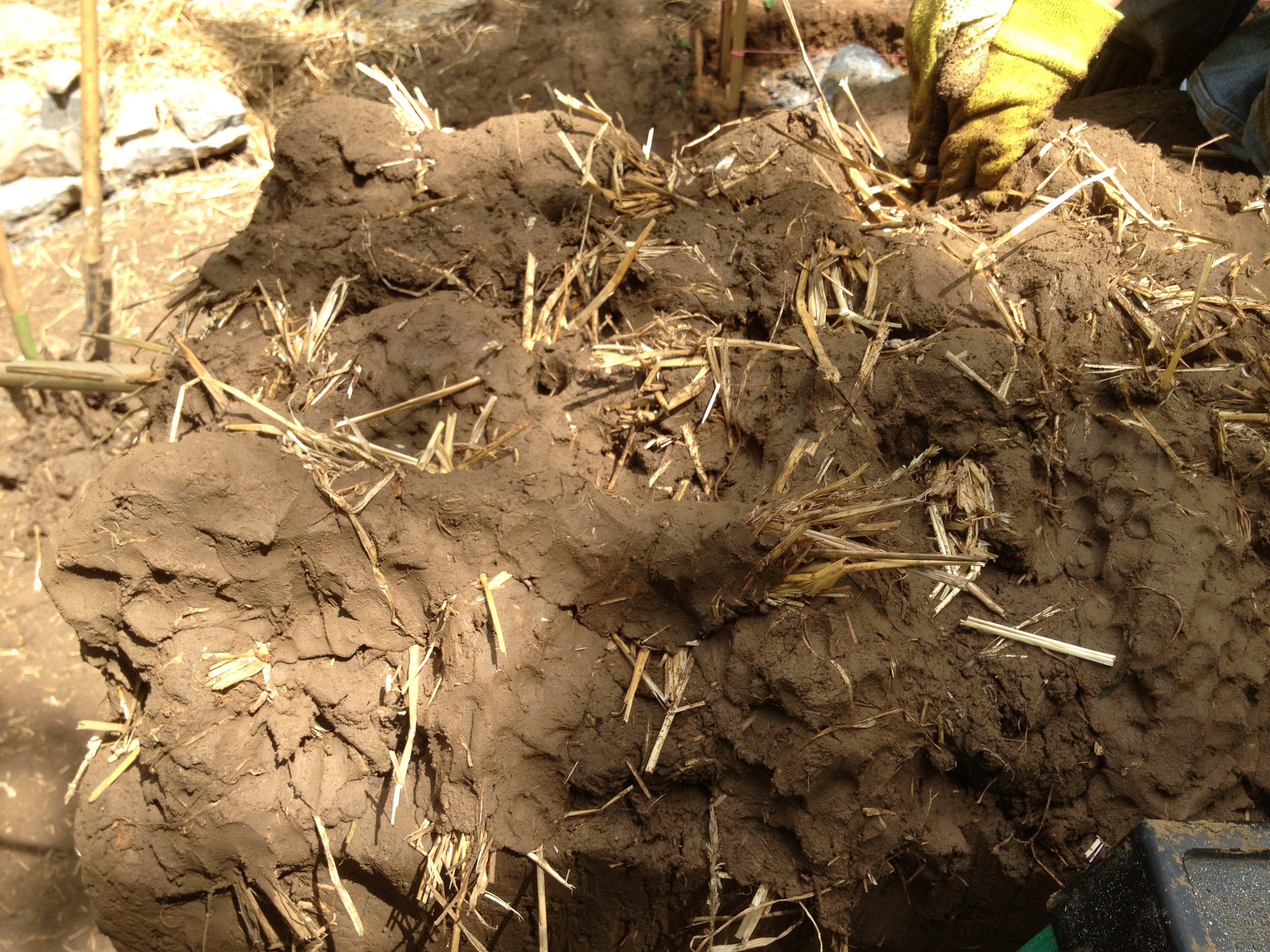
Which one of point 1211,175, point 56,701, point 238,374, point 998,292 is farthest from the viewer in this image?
point 56,701

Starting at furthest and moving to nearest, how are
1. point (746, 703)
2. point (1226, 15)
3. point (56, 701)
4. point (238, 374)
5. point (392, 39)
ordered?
1. point (392, 39)
2. point (56, 701)
3. point (1226, 15)
4. point (238, 374)
5. point (746, 703)

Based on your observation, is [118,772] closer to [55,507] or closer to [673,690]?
[673,690]

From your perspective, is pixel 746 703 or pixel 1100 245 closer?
pixel 746 703

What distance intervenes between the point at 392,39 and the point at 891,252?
4613mm

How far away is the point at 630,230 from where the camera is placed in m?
2.54

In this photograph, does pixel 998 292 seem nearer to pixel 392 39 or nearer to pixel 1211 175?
pixel 1211 175

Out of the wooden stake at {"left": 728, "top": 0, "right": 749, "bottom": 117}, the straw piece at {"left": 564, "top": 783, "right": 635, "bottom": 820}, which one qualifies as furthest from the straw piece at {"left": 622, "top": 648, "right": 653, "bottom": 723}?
the wooden stake at {"left": 728, "top": 0, "right": 749, "bottom": 117}

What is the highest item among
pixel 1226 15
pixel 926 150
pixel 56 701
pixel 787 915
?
pixel 1226 15

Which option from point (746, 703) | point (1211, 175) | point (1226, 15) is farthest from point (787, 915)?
point (1226, 15)

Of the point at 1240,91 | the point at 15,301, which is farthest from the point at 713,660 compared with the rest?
the point at 15,301

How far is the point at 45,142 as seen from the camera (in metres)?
4.89

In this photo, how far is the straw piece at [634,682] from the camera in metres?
1.90

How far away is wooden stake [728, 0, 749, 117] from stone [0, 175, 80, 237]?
3.85m

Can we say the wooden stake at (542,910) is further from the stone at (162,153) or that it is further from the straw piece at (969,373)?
the stone at (162,153)
